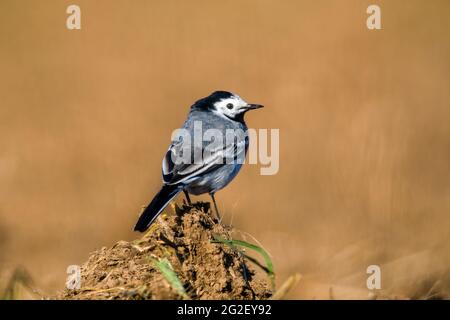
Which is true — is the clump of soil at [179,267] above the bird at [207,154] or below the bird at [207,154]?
below

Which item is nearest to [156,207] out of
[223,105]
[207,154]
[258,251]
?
[207,154]

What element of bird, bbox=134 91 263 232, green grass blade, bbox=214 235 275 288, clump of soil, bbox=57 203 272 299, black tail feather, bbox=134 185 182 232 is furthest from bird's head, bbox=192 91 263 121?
green grass blade, bbox=214 235 275 288

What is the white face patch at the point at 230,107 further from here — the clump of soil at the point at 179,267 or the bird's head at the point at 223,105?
the clump of soil at the point at 179,267

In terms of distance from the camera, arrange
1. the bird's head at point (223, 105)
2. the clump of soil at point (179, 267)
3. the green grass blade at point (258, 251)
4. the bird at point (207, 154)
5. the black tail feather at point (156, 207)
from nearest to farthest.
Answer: the green grass blade at point (258, 251), the clump of soil at point (179, 267), the black tail feather at point (156, 207), the bird at point (207, 154), the bird's head at point (223, 105)

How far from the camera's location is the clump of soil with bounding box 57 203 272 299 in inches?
183

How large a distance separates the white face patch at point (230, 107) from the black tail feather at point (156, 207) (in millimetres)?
1656

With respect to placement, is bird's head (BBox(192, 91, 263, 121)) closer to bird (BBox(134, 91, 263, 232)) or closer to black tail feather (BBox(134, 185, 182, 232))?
bird (BBox(134, 91, 263, 232))

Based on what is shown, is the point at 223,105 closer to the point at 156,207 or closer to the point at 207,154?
the point at 207,154

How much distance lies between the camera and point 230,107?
8492 millimetres

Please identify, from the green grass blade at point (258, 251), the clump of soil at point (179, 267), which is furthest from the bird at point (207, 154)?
the green grass blade at point (258, 251)

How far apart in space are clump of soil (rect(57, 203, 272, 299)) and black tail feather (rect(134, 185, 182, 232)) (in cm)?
56

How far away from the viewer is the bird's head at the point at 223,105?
835 cm

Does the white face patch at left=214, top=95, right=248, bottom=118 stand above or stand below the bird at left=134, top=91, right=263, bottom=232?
above

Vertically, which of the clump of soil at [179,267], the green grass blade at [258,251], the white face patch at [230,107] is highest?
the white face patch at [230,107]
